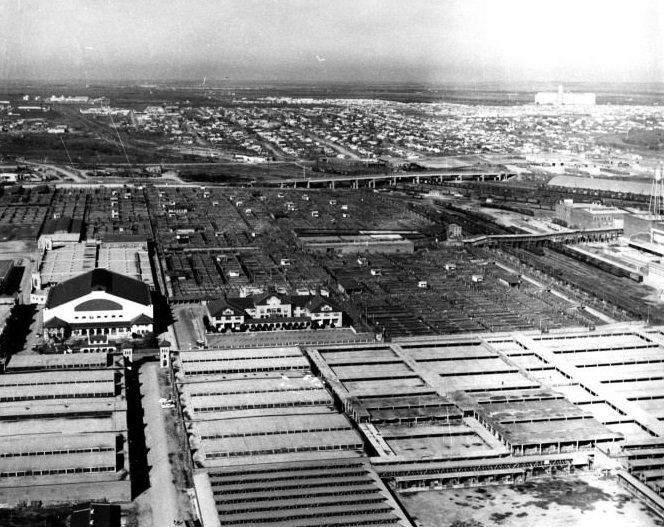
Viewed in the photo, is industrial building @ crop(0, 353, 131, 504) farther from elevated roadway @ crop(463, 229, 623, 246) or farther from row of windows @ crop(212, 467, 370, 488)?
elevated roadway @ crop(463, 229, 623, 246)

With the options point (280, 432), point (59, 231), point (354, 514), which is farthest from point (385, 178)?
point (354, 514)

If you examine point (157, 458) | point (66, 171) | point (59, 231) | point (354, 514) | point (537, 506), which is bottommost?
point (537, 506)

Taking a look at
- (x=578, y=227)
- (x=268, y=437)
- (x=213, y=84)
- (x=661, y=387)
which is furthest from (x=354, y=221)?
(x=213, y=84)

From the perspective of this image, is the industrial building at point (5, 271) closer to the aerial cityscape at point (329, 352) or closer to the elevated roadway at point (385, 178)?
the aerial cityscape at point (329, 352)

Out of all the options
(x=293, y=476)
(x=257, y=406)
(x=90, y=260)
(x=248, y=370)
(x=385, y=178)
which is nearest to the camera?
(x=293, y=476)

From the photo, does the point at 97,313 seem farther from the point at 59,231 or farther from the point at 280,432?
the point at 59,231

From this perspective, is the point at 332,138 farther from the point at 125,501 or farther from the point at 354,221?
the point at 125,501

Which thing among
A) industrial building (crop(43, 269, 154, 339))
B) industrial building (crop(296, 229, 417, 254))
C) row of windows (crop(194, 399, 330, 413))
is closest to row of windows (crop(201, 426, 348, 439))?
row of windows (crop(194, 399, 330, 413))
